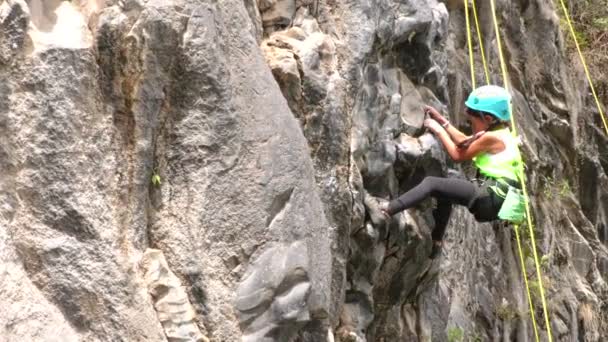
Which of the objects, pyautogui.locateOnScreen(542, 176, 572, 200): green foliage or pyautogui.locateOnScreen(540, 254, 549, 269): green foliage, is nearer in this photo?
pyautogui.locateOnScreen(540, 254, 549, 269): green foliage

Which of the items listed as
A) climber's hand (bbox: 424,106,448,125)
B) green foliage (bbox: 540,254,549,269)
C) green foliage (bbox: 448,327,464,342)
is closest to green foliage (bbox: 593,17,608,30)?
green foliage (bbox: 540,254,549,269)

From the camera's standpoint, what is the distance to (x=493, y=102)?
7.34 metres

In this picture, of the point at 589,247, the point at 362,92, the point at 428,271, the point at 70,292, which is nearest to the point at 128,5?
the point at 70,292

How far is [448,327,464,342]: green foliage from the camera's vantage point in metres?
8.87

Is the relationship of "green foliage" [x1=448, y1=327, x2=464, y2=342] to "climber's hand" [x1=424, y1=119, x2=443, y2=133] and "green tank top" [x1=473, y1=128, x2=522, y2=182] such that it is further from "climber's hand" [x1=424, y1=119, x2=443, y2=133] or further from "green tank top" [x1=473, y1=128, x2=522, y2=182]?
"climber's hand" [x1=424, y1=119, x2=443, y2=133]

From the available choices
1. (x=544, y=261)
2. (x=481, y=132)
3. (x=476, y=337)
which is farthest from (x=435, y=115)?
(x=544, y=261)

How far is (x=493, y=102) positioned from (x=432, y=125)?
0.50 metres

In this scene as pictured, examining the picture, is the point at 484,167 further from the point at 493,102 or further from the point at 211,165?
the point at 211,165

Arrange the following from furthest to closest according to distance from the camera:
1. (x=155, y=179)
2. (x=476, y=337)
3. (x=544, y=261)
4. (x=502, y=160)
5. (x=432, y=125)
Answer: (x=544, y=261) → (x=476, y=337) → (x=432, y=125) → (x=502, y=160) → (x=155, y=179)

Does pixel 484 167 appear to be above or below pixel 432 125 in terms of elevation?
below

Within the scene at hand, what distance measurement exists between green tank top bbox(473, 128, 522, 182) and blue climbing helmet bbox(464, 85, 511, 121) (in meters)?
0.12

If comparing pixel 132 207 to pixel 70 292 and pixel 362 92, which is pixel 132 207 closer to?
pixel 70 292

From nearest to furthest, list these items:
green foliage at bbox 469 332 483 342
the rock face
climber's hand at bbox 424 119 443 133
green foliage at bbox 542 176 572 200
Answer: the rock face < climber's hand at bbox 424 119 443 133 < green foliage at bbox 469 332 483 342 < green foliage at bbox 542 176 572 200

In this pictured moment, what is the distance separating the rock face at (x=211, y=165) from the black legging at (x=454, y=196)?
26cm
